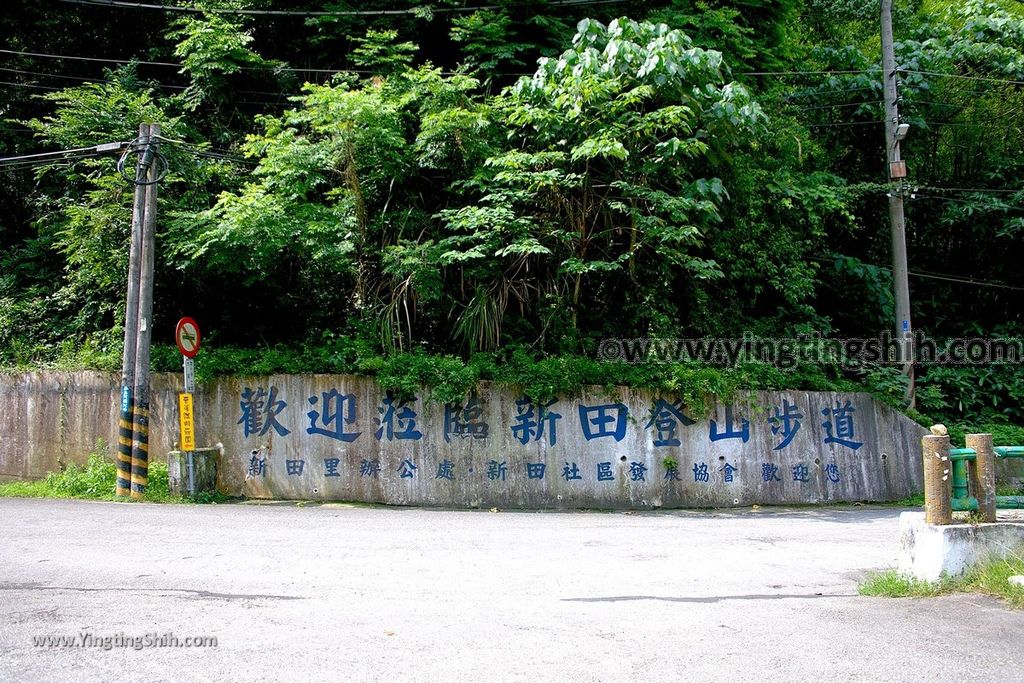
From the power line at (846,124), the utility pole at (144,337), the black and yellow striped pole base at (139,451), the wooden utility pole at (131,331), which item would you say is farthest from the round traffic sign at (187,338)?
the power line at (846,124)

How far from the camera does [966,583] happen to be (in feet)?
19.6

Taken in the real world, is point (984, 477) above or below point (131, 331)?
below

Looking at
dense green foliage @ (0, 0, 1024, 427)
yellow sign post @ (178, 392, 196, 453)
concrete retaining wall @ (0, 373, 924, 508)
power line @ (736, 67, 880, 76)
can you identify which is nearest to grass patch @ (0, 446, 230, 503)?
concrete retaining wall @ (0, 373, 924, 508)

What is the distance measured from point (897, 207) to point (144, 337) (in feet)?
42.2

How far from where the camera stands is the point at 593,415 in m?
11.9

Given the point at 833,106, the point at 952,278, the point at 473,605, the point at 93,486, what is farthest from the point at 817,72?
the point at 93,486

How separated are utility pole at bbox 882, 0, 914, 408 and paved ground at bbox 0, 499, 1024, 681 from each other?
4876mm

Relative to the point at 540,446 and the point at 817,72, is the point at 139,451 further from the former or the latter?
the point at 817,72

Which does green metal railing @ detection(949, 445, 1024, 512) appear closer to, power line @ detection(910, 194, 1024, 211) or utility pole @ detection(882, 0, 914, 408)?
utility pole @ detection(882, 0, 914, 408)

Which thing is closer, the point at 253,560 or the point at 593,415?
the point at 253,560

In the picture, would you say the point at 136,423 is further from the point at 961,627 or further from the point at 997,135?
the point at 997,135

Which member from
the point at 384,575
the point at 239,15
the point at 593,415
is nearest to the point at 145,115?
the point at 239,15

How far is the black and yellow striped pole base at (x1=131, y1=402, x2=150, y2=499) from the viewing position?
11.6 metres

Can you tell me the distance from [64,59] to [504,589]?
16.6m
